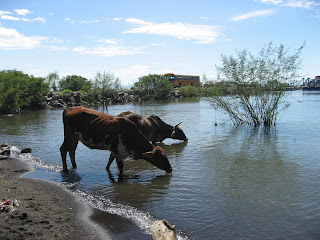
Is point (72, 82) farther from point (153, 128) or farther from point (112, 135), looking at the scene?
point (112, 135)

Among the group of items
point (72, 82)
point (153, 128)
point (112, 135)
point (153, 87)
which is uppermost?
point (72, 82)

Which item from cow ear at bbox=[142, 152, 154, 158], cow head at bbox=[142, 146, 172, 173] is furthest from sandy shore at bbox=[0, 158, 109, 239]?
cow head at bbox=[142, 146, 172, 173]

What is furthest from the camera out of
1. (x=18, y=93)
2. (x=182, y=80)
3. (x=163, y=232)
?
(x=182, y=80)

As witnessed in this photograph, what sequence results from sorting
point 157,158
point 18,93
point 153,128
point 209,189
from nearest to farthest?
point 209,189 → point 157,158 → point 153,128 → point 18,93

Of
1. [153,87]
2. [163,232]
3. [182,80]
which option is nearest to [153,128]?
[163,232]

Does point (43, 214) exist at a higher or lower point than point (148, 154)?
lower

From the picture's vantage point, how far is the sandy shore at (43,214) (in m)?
5.50

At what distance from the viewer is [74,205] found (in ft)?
23.6

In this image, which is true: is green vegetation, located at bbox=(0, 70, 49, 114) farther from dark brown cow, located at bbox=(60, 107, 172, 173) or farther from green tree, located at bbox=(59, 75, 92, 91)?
green tree, located at bbox=(59, 75, 92, 91)

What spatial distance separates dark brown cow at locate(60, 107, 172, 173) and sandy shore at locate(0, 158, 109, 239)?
1.88 metres

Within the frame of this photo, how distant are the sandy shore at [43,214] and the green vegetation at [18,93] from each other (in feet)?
104

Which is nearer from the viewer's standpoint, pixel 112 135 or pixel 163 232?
pixel 163 232

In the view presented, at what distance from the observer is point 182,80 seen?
96.3 metres

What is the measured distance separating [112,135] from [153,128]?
19.1ft
